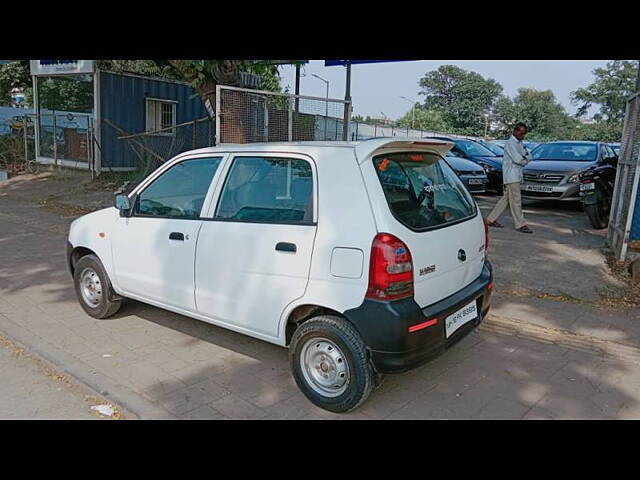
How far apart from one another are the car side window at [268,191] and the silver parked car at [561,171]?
8590 millimetres

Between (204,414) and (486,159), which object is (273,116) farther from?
(486,159)

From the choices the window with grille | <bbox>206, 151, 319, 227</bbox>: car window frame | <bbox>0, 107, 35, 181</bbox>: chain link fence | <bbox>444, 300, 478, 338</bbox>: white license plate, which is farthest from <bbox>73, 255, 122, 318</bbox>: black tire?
<bbox>0, 107, 35, 181</bbox>: chain link fence

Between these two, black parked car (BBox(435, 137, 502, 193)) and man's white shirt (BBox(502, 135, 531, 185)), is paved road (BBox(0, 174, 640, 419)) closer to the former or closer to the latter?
man's white shirt (BBox(502, 135, 531, 185))

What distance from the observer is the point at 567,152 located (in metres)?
11.5

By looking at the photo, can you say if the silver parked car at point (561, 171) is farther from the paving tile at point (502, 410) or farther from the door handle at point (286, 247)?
the door handle at point (286, 247)

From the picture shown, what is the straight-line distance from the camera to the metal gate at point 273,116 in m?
7.40

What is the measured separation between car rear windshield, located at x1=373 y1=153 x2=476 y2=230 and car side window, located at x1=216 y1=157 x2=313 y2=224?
533 millimetres

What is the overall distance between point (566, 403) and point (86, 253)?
444 cm

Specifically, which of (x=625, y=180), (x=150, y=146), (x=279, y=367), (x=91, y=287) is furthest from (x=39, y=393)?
(x=150, y=146)

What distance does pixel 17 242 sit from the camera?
26.0 ft

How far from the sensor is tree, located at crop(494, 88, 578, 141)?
195ft

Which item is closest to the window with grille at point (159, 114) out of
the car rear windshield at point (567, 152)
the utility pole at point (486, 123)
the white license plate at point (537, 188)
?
the white license plate at point (537, 188)
